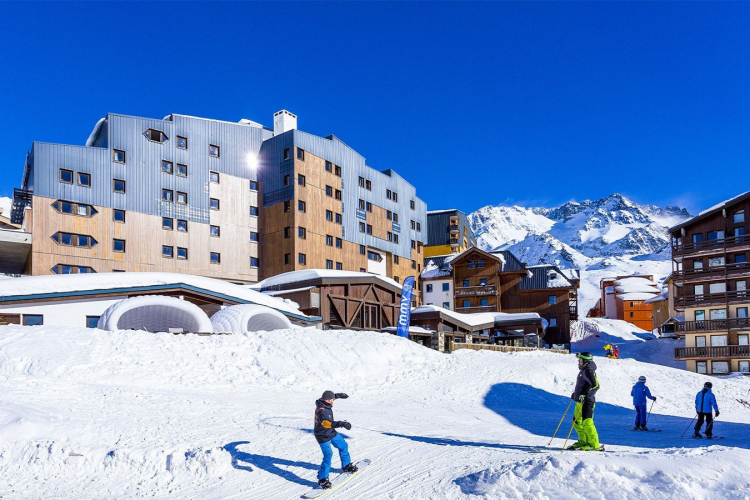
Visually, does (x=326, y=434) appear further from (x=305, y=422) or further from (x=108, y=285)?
(x=108, y=285)

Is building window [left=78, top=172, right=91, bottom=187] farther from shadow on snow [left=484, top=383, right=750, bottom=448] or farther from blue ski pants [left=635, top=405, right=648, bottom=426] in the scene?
blue ski pants [left=635, top=405, right=648, bottom=426]

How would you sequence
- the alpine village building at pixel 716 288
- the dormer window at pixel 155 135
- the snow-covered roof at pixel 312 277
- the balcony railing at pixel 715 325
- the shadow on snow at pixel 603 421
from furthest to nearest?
the dormer window at pixel 155 135 < the alpine village building at pixel 716 288 < the balcony railing at pixel 715 325 < the snow-covered roof at pixel 312 277 < the shadow on snow at pixel 603 421

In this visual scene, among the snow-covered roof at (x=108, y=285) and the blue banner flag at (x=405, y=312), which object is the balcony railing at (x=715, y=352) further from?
the snow-covered roof at (x=108, y=285)

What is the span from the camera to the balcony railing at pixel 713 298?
141 feet

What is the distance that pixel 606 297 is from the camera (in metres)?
99.8

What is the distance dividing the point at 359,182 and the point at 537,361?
31.6m

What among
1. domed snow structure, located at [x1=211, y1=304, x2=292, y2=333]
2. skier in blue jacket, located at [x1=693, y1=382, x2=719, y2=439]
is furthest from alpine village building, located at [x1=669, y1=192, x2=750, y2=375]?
skier in blue jacket, located at [x1=693, y1=382, x2=719, y2=439]

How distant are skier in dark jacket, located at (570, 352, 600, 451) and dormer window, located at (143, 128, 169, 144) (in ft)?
132

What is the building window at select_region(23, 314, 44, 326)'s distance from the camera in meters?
25.7

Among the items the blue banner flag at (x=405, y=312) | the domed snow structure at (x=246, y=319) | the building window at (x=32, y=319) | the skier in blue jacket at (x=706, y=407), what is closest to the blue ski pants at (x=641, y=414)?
the skier in blue jacket at (x=706, y=407)

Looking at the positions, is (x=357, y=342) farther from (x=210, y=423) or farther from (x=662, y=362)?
(x=662, y=362)

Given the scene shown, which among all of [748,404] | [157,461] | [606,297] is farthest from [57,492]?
[606,297]

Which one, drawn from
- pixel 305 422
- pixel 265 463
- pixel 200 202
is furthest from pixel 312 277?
pixel 265 463

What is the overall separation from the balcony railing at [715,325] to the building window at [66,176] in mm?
44856
